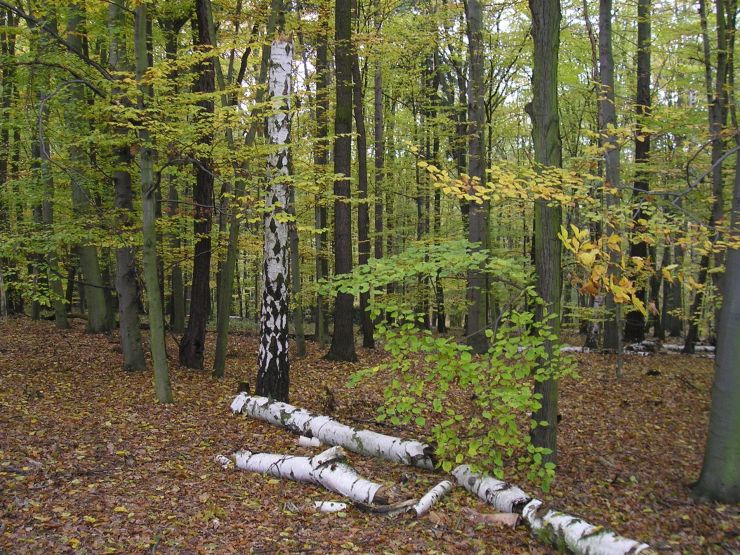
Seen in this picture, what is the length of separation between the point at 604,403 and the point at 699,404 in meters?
1.90

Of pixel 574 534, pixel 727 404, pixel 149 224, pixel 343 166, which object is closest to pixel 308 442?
pixel 574 534

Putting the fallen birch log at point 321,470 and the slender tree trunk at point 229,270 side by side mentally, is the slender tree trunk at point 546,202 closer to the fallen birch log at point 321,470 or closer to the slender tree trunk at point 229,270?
the fallen birch log at point 321,470

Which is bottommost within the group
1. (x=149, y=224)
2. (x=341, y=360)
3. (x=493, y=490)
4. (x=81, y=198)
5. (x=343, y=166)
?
(x=341, y=360)

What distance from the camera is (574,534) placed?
4.52 m

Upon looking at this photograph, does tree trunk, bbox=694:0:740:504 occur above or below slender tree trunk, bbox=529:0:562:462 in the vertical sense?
below

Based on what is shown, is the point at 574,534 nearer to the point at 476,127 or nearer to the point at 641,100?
the point at 476,127

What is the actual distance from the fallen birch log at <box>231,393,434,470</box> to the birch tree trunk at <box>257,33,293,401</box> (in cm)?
40

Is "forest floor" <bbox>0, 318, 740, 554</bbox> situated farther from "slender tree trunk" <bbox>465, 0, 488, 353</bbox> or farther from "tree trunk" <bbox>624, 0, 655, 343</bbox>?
"tree trunk" <bbox>624, 0, 655, 343</bbox>

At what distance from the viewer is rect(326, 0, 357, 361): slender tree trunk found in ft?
40.4

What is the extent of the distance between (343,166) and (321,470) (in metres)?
8.46

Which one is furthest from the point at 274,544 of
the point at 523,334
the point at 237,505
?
the point at 523,334

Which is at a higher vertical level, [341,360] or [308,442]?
[308,442]

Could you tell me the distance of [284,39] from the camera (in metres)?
8.16

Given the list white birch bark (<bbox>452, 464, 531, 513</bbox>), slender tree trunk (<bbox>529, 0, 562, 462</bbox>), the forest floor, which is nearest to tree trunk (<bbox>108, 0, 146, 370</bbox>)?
the forest floor
